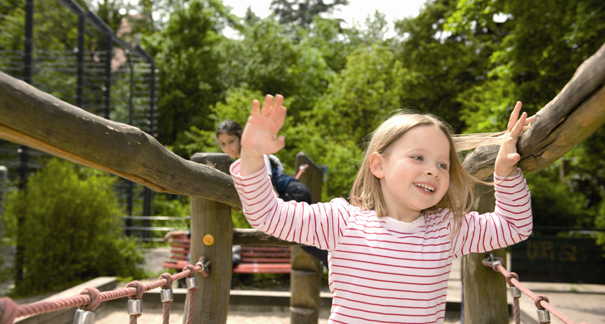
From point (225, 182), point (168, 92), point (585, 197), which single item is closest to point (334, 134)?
point (585, 197)

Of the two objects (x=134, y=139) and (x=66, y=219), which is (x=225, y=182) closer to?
(x=134, y=139)

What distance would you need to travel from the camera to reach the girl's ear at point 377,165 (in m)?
1.64

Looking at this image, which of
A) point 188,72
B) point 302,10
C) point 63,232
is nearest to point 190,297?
point 63,232

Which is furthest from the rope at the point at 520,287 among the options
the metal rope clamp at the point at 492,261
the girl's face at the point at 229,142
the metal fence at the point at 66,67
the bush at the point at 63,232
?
the metal fence at the point at 66,67

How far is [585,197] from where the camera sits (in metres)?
13.1

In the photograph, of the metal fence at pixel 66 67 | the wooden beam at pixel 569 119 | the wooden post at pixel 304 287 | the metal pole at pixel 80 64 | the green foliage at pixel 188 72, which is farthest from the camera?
the green foliage at pixel 188 72

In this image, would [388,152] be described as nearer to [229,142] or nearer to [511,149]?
[511,149]

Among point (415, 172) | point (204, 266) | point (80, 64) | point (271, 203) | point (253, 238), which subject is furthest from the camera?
point (80, 64)

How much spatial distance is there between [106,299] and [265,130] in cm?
71

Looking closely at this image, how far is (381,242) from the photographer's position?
1.53 meters

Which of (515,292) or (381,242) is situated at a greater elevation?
(381,242)

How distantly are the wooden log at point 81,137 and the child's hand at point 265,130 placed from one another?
31cm

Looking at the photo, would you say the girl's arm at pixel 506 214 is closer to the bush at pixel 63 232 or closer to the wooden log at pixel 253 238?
the wooden log at pixel 253 238

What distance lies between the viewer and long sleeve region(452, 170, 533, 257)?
1.58 meters
